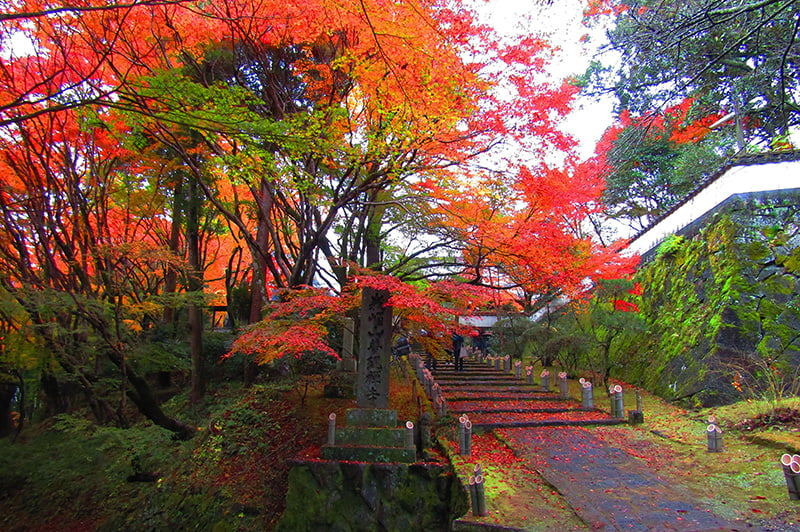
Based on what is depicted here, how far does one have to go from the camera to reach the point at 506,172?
948 centimetres

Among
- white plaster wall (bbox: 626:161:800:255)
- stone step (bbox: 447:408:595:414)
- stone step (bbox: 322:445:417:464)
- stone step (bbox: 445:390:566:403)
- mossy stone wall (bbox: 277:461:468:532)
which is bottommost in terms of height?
mossy stone wall (bbox: 277:461:468:532)

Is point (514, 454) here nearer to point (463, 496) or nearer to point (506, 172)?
point (463, 496)

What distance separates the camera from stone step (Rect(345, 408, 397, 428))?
8.97 meters

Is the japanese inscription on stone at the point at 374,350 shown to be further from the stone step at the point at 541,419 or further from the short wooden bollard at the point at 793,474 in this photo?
the short wooden bollard at the point at 793,474

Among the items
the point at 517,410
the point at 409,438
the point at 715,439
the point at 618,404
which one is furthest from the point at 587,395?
the point at 409,438

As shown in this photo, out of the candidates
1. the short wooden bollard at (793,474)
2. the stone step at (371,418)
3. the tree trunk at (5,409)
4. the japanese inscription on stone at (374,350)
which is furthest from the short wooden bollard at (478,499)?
the tree trunk at (5,409)

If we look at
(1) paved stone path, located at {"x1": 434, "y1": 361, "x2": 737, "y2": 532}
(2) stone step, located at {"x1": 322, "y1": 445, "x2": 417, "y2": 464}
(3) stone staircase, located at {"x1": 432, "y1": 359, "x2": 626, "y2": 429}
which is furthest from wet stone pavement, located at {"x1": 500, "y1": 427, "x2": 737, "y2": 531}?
(2) stone step, located at {"x1": 322, "y1": 445, "x2": 417, "y2": 464}

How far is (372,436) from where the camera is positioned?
866cm

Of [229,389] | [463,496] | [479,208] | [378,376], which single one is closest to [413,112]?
[479,208]

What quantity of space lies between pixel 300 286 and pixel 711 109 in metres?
13.6

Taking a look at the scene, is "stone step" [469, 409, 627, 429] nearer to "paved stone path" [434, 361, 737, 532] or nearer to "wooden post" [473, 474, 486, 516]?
"paved stone path" [434, 361, 737, 532]

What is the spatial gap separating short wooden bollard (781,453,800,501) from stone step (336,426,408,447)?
5.84 m

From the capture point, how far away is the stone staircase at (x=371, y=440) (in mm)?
8383

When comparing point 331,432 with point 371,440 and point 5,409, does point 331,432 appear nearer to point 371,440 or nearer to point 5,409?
point 371,440
